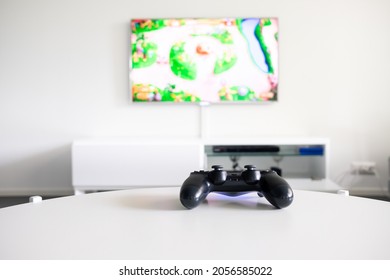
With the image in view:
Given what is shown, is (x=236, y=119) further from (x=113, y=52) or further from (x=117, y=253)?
(x=117, y=253)

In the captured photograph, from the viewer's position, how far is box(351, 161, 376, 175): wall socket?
11.9 ft

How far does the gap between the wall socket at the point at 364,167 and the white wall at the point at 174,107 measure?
0.43ft

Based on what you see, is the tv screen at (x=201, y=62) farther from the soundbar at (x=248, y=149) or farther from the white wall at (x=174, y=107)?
the soundbar at (x=248, y=149)

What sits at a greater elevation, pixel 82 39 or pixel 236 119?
pixel 82 39

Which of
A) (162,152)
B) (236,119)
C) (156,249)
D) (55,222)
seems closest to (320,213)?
(156,249)

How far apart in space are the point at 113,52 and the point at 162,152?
1.08 metres

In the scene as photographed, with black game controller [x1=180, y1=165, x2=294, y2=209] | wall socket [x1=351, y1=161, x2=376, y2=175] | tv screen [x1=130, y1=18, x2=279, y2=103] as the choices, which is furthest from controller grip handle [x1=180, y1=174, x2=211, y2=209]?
wall socket [x1=351, y1=161, x2=376, y2=175]

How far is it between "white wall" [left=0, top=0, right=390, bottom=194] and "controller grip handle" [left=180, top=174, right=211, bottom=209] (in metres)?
2.90

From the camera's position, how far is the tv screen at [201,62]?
364 cm

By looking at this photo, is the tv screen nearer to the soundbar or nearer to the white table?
the soundbar

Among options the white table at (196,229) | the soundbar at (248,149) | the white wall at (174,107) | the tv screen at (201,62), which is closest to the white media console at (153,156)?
the soundbar at (248,149)

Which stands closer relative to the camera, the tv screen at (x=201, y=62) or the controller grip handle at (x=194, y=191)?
the controller grip handle at (x=194, y=191)

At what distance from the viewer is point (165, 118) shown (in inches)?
148
